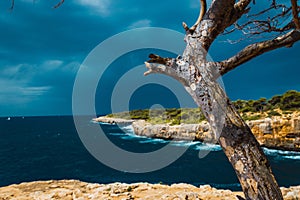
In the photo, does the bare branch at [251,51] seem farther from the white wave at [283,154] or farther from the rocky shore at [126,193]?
the white wave at [283,154]

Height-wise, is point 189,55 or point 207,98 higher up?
point 189,55

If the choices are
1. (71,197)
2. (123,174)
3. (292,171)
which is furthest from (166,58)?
(292,171)

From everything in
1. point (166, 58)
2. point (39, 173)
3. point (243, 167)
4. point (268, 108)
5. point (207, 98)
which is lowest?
point (39, 173)

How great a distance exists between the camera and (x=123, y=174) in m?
22.1

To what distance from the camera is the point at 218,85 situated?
2.31 meters

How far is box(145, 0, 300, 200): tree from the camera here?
192 centimetres

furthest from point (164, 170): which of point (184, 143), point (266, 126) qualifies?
point (266, 126)

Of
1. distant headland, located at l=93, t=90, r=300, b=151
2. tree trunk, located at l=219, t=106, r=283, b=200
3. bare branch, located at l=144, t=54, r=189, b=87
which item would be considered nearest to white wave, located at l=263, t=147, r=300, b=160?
distant headland, located at l=93, t=90, r=300, b=151

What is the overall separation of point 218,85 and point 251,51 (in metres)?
0.63

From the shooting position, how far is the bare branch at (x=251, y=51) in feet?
8.13

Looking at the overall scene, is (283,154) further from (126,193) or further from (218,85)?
(218,85)

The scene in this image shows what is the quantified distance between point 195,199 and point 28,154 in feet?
124

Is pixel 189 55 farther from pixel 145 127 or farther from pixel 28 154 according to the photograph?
pixel 145 127

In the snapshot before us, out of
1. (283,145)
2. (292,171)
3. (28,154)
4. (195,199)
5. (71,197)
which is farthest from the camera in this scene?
(28,154)
